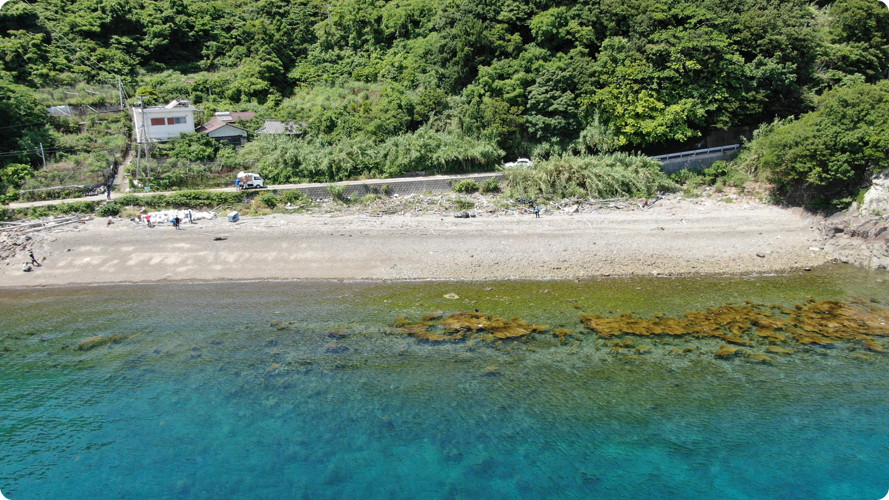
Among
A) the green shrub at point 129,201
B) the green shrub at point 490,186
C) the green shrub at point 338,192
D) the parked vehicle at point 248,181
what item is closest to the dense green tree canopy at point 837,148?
the green shrub at point 490,186

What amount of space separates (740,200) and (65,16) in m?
62.1

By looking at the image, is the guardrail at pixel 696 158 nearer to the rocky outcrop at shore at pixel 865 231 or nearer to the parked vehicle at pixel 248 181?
the rocky outcrop at shore at pixel 865 231

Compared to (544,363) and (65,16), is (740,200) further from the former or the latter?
(65,16)

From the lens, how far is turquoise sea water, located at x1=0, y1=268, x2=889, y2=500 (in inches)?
527

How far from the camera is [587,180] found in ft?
104

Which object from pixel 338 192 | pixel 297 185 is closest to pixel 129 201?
pixel 297 185

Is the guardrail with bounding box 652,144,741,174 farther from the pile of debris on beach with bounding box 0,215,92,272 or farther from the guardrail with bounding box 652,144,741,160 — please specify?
the pile of debris on beach with bounding box 0,215,92,272

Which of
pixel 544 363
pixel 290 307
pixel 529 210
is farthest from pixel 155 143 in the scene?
pixel 544 363

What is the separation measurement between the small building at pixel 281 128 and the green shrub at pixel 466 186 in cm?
1456

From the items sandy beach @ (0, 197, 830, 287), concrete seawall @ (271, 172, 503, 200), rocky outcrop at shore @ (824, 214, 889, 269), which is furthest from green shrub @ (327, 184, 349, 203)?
rocky outcrop at shore @ (824, 214, 889, 269)

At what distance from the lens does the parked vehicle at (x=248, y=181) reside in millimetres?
33947

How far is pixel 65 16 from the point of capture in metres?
53.8

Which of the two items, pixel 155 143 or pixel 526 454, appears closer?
pixel 526 454

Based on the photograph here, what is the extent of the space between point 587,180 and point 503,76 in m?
11.5
